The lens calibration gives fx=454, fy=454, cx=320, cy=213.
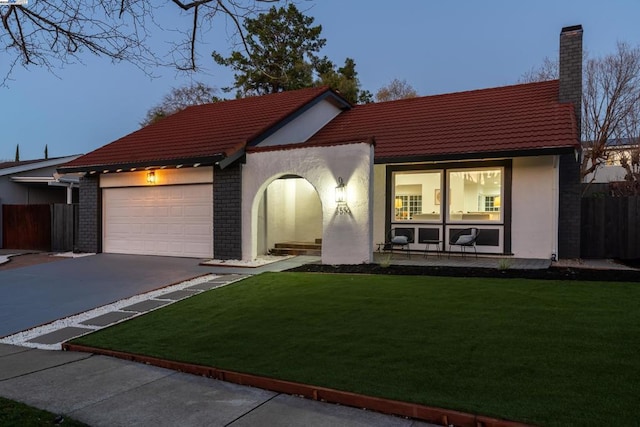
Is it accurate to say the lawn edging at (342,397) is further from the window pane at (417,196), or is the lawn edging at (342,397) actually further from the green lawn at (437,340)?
the window pane at (417,196)

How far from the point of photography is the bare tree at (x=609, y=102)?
70.5 feet

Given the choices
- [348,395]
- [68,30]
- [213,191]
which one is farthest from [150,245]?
[348,395]

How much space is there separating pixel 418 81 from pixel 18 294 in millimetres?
29476

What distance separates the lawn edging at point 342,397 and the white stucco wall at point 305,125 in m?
9.12

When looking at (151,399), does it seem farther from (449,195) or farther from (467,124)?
(467,124)

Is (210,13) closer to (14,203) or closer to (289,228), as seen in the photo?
(289,228)

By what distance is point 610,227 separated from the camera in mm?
11516

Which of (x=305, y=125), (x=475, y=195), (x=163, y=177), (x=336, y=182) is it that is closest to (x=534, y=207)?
(x=475, y=195)

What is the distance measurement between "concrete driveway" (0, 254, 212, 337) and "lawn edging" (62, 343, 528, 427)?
11.3 ft

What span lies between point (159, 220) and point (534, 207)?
35.0ft

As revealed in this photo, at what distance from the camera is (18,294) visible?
9062 millimetres

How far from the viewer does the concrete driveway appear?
7641mm

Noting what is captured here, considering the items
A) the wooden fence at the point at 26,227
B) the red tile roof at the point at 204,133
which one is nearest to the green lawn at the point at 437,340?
the red tile roof at the point at 204,133

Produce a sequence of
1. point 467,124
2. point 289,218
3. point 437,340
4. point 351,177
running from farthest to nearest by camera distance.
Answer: point 289,218, point 467,124, point 351,177, point 437,340
